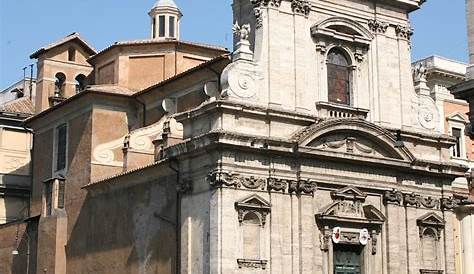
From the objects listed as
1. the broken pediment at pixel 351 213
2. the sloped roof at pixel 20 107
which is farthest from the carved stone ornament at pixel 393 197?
the sloped roof at pixel 20 107

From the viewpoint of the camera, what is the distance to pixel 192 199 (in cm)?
2412

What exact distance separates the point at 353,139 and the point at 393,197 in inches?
A: 87.2

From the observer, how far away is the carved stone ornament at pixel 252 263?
2308cm

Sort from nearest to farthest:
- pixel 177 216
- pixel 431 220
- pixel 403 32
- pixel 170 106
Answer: pixel 177 216 < pixel 431 220 < pixel 403 32 < pixel 170 106

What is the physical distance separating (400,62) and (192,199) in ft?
27.6

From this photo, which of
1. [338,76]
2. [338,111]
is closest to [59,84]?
[338,76]

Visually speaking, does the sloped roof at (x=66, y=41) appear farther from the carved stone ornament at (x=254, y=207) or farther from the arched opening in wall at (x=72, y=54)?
the carved stone ornament at (x=254, y=207)

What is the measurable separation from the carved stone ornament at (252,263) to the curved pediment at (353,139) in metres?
3.38

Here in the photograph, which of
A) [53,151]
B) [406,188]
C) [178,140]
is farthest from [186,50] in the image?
[406,188]

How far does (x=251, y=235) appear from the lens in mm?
23547

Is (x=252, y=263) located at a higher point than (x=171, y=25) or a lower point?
lower

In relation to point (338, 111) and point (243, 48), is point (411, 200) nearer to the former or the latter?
point (338, 111)

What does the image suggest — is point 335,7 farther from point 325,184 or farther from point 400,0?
point 325,184

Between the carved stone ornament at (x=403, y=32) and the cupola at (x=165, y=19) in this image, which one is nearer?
the carved stone ornament at (x=403, y=32)
